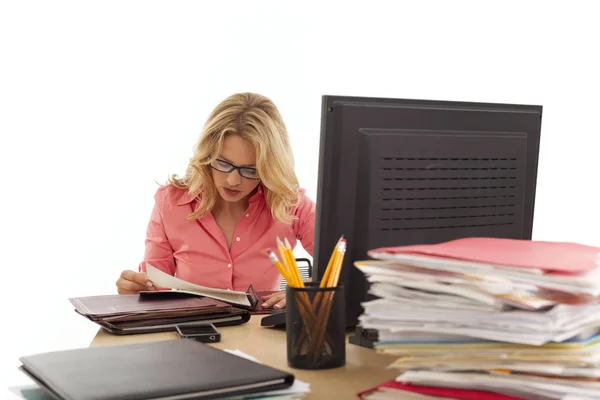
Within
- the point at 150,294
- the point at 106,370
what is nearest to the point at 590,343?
the point at 106,370

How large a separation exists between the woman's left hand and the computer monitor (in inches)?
17.5

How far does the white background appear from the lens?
4078 mm

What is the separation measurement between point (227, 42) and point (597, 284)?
349cm

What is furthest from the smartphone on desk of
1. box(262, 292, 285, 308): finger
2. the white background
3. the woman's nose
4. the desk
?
the white background

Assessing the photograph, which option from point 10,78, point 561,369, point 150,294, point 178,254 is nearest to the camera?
point 561,369

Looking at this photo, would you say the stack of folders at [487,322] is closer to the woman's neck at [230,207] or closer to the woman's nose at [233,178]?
the woman's nose at [233,178]

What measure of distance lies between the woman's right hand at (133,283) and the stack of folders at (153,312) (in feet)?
0.35

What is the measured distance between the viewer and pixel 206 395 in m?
0.98

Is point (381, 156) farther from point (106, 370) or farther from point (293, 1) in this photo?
point (293, 1)

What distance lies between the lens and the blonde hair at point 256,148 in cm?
235

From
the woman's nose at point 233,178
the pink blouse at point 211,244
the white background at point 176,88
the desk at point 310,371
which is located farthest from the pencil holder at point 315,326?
the white background at point 176,88

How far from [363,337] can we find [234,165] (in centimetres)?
100

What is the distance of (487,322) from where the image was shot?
974mm

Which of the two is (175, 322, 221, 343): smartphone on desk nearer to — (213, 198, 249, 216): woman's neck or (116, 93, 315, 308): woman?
(116, 93, 315, 308): woman
